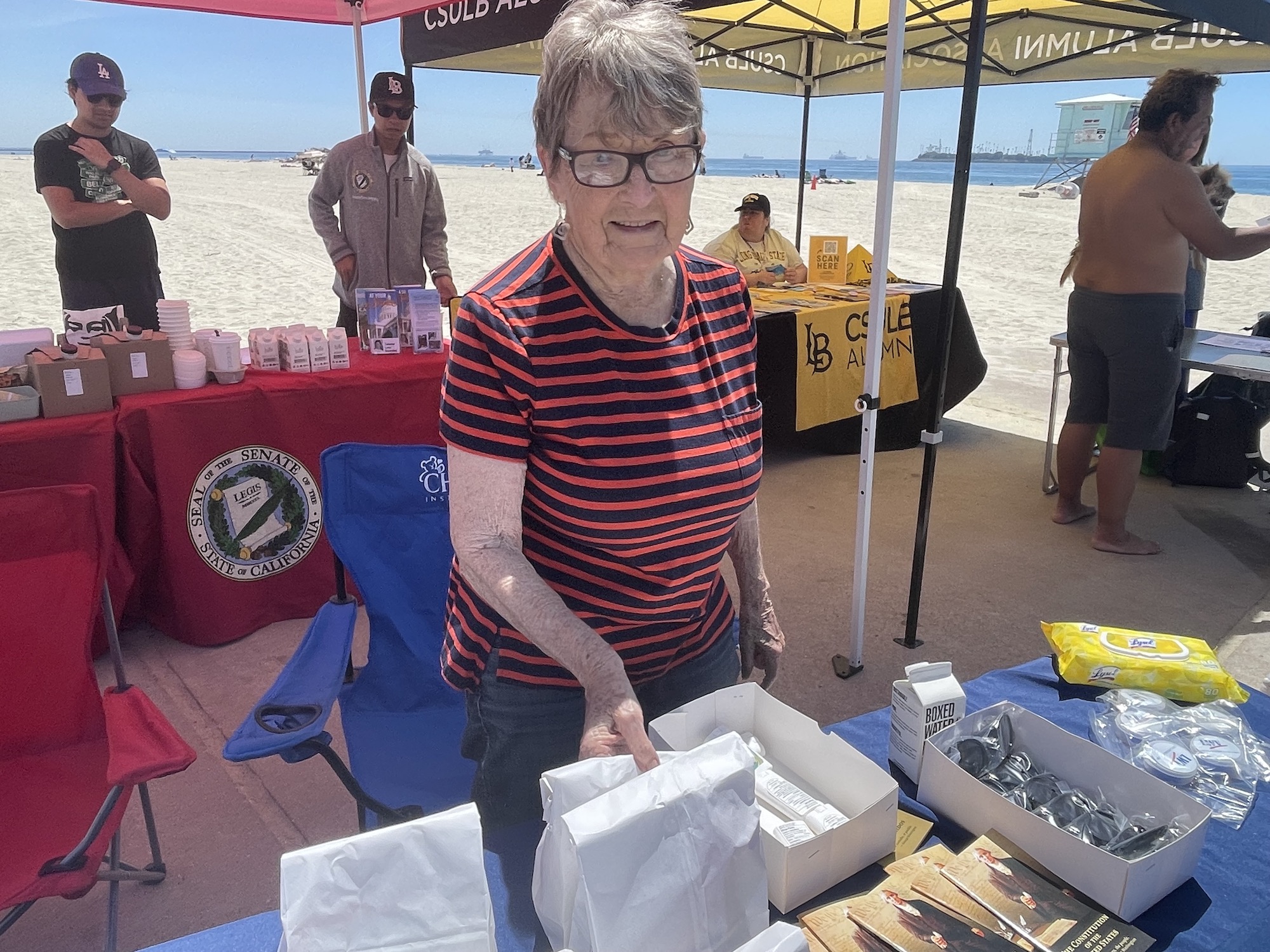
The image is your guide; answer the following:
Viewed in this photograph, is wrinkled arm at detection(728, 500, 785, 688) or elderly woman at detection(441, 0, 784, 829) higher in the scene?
elderly woman at detection(441, 0, 784, 829)

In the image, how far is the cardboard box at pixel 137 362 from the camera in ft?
9.74

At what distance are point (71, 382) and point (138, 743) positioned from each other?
165 centimetres

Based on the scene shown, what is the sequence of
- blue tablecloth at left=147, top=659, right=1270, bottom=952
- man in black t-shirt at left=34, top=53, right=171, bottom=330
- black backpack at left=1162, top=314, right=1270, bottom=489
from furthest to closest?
1. black backpack at left=1162, top=314, right=1270, bottom=489
2. man in black t-shirt at left=34, top=53, right=171, bottom=330
3. blue tablecloth at left=147, top=659, right=1270, bottom=952

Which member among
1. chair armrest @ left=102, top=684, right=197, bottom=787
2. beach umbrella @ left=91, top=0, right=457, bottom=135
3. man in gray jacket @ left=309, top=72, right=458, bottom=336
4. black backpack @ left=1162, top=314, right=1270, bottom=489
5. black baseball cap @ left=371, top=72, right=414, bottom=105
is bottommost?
black backpack @ left=1162, top=314, right=1270, bottom=489

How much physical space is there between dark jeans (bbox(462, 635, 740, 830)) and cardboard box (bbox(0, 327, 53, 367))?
101 inches

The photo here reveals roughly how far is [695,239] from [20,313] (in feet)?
36.0

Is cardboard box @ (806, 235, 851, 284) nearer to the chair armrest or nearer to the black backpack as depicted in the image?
the black backpack

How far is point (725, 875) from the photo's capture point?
2.75 feet

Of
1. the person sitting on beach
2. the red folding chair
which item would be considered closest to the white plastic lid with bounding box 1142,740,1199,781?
the red folding chair

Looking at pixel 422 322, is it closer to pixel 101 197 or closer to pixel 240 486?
pixel 240 486

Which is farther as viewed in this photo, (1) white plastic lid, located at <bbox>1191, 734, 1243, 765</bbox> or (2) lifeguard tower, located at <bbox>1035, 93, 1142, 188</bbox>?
(2) lifeguard tower, located at <bbox>1035, 93, 1142, 188</bbox>

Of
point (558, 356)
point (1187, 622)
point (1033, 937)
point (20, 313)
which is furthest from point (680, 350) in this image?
point (20, 313)

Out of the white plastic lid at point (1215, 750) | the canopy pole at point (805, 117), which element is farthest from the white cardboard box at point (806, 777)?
the canopy pole at point (805, 117)

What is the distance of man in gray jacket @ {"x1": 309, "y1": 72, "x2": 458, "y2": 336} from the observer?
4336 mm
